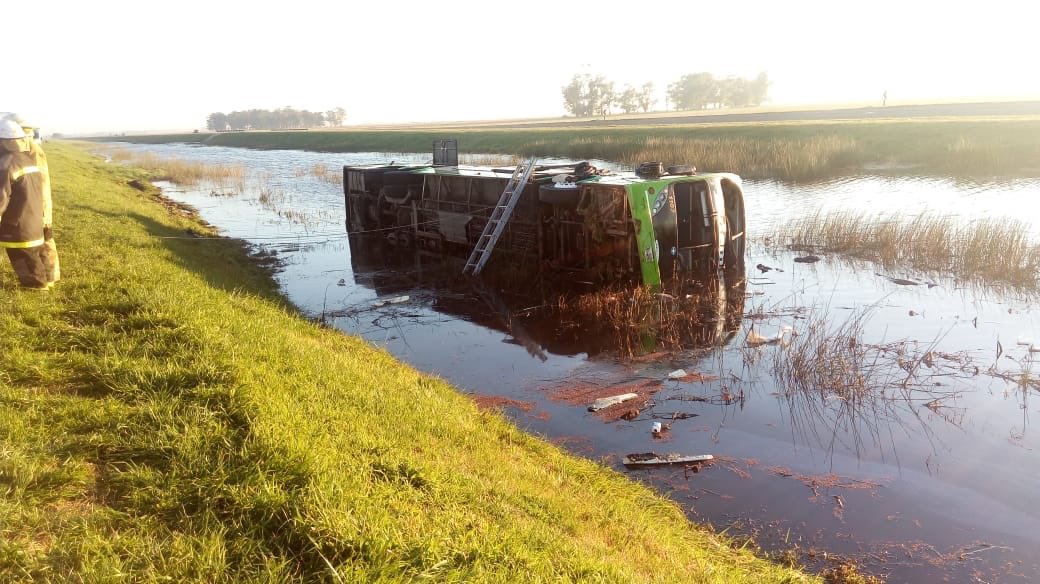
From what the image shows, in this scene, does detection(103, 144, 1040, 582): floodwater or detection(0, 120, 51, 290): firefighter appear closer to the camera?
detection(103, 144, 1040, 582): floodwater

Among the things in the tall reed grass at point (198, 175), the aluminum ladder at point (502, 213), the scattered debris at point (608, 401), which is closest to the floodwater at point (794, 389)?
the scattered debris at point (608, 401)

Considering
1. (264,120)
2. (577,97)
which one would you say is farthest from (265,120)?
(577,97)

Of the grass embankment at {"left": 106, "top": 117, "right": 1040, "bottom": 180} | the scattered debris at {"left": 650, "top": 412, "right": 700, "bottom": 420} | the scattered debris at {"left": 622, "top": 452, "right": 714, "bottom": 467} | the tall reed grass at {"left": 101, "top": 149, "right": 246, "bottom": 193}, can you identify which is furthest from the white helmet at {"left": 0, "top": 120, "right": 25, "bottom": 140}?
the tall reed grass at {"left": 101, "top": 149, "right": 246, "bottom": 193}

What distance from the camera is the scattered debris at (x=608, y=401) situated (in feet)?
29.3

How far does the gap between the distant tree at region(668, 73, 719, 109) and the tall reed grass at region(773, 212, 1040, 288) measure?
131 m

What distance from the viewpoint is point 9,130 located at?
7930mm

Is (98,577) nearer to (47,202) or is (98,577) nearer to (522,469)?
(522,469)

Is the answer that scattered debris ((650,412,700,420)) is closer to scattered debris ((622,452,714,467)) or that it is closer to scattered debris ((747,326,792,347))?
scattered debris ((622,452,714,467))

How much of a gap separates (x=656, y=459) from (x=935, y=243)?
1349cm

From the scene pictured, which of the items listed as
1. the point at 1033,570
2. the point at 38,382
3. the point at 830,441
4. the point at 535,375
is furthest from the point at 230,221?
the point at 1033,570

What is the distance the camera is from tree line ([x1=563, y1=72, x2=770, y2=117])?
136750 millimetres

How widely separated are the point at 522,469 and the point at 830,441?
4.18 metres

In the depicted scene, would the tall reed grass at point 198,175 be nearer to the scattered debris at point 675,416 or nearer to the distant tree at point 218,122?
the scattered debris at point 675,416

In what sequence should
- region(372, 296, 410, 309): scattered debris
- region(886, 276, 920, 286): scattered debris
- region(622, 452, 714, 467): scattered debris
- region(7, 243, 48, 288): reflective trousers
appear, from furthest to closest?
region(886, 276, 920, 286): scattered debris, region(372, 296, 410, 309): scattered debris, region(7, 243, 48, 288): reflective trousers, region(622, 452, 714, 467): scattered debris
